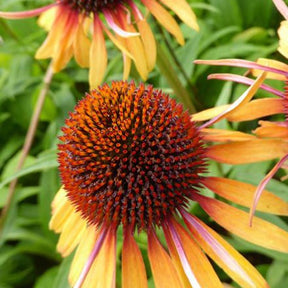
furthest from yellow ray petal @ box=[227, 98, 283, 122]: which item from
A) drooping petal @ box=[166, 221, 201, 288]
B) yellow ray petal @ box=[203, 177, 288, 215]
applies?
drooping petal @ box=[166, 221, 201, 288]

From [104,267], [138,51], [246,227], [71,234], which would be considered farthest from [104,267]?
[138,51]

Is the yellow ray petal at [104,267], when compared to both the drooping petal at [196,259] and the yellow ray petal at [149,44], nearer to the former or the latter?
the drooping petal at [196,259]

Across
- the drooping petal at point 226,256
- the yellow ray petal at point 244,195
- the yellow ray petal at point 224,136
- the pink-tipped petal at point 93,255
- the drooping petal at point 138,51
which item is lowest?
the drooping petal at point 226,256

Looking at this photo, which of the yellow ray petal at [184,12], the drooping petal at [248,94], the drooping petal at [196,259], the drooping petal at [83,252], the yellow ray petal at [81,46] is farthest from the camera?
the yellow ray petal at [81,46]

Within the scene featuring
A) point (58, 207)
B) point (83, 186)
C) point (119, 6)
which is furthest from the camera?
point (119, 6)

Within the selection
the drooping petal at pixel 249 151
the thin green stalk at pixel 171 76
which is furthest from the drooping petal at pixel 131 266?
the thin green stalk at pixel 171 76

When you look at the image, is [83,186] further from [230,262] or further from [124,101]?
Answer: [230,262]

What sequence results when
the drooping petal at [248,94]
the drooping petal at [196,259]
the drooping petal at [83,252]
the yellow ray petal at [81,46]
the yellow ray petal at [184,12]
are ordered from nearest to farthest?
the drooping petal at [248,94] → the drooping petal at [196,259] → the drooping petal at [83,252] → the yellow ray petal at [184,12] → the yellow ray petal at [81,46]

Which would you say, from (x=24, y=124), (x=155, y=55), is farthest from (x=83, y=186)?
(x=24, y=124)
